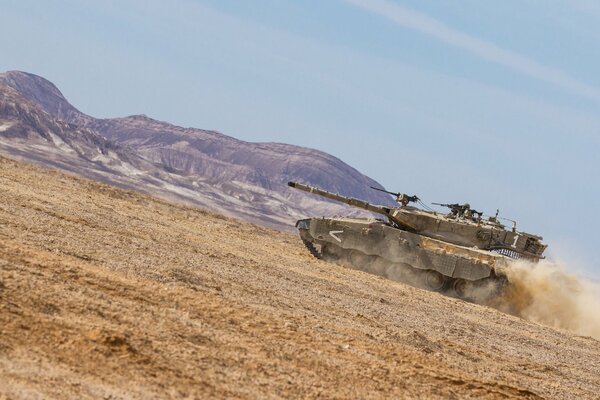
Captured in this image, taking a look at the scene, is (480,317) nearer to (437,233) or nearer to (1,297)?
(437,233)

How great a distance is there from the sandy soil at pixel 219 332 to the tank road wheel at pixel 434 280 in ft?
11.9

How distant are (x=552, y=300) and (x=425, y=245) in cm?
371

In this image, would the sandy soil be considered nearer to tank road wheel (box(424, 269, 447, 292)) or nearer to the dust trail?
the dust trail

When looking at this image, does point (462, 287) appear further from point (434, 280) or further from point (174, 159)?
point (174, 159)

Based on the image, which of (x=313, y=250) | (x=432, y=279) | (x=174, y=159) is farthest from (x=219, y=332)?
(x=174, y=159)

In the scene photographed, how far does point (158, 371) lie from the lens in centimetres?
854

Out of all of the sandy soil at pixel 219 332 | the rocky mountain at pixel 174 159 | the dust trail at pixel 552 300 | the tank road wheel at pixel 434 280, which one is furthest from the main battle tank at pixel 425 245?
the rocky mountain at pixel 174 159

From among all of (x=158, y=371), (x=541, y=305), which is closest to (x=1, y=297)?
(x=158, y=371)

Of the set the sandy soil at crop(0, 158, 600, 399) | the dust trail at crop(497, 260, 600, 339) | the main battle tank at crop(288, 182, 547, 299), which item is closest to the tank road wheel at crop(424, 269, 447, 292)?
the main battle tank at crop(288, 182, 547, 299)

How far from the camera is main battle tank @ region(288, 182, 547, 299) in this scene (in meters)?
25.5

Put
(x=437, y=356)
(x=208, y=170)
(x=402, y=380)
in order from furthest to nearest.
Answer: (x=208, y=170) → (x=437, y=356) → (x=402, y=380)

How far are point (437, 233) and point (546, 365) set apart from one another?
11914 mm

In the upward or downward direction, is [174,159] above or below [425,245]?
above

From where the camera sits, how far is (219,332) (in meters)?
10.7
